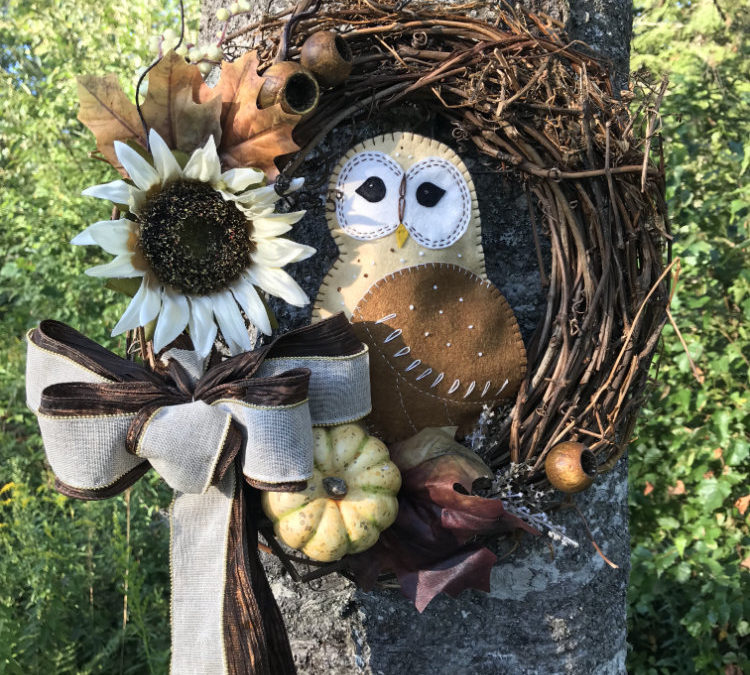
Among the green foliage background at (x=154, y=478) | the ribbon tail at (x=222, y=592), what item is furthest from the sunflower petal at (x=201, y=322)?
the green foliage background at (x=154, y=478)

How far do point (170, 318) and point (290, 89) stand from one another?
0.41 meters

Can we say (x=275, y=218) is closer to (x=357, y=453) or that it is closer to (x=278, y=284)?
(x=278, y=284)

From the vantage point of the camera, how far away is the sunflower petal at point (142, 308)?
1090mm

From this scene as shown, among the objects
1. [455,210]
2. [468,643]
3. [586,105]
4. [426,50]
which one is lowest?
[468,643]

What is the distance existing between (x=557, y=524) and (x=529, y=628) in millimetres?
215

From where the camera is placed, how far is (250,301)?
1.15 m

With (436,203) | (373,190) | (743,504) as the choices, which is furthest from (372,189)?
(743,504)

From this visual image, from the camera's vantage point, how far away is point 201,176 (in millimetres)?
1094

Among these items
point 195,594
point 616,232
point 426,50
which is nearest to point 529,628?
point 195,594

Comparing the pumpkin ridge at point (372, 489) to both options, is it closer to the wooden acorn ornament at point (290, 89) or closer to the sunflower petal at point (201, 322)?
the sunflower petal at point (201, 322)

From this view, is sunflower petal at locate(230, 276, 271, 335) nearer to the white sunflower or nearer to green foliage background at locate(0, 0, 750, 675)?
the white sunflower

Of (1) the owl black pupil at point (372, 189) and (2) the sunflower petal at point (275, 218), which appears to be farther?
(1) the owl black pupil at point (372, 189)

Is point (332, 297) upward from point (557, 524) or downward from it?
upward

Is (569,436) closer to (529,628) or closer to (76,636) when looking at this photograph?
(529,628)
